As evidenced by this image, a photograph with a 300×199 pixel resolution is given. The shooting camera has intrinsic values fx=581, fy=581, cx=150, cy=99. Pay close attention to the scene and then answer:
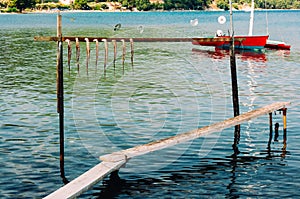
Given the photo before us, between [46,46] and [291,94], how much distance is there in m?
61.3

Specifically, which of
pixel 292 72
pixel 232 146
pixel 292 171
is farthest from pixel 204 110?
pixel 292 72

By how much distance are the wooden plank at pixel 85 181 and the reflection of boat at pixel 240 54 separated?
58.9 meters

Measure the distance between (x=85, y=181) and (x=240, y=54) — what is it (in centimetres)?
6842

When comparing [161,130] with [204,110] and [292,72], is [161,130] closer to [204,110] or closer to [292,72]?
[204,110]

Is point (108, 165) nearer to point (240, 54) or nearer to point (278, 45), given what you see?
point (240, 54)

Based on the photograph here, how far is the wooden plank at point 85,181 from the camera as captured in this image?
2062cm

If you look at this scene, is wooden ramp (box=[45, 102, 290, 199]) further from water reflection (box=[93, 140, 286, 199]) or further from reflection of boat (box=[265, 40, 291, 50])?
reflection of boat (box=[265, 40, 291, 50])

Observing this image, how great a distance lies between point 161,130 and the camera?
115 feet

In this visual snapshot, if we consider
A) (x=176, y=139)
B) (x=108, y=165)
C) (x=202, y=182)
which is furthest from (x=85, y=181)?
(x=176, y=139)

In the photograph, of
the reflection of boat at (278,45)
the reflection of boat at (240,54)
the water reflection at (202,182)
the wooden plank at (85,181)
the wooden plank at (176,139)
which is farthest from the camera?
the reflection of boat at (278,45)

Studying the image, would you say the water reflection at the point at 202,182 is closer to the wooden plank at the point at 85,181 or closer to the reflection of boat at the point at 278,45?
the wooden plank at the point at 85,181

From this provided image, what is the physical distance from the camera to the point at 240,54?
87.8m

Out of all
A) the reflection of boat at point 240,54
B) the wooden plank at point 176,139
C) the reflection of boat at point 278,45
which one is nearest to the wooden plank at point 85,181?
the wooden plank at point 176,139

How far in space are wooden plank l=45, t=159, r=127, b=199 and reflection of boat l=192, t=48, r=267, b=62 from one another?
2317 inches
